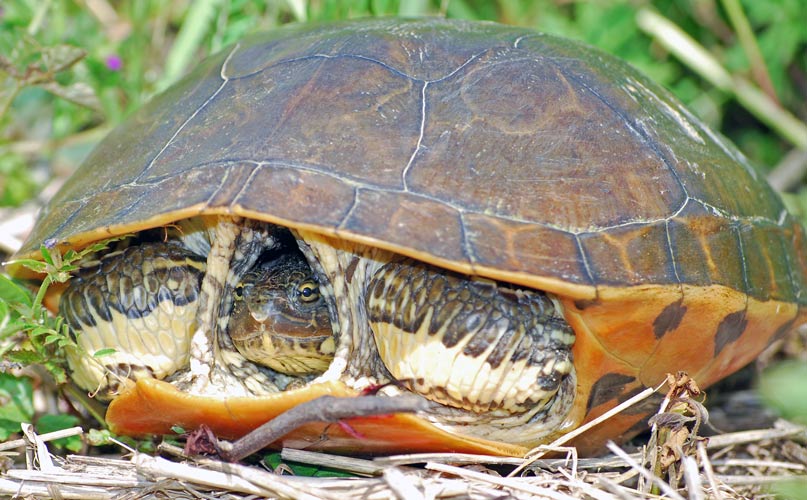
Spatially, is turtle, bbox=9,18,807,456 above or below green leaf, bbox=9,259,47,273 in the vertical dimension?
above

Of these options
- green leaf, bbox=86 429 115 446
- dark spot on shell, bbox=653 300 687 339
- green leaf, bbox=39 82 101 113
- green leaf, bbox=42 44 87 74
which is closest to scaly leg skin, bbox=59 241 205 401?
green leaf, bbox=86 429 115 446

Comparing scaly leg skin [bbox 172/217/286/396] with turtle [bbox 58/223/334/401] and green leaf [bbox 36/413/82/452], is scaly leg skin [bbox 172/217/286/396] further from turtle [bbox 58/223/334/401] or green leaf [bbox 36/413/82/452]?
green leaf [bbox 36/413/82/452]

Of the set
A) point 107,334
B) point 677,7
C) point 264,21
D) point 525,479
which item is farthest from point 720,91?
point 107,334

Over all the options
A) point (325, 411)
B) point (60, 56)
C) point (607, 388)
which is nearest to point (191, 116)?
point (60, 56)

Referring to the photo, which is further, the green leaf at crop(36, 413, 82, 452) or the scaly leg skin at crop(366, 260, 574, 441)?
the green leaf at crop(36, 413, 82, 452)

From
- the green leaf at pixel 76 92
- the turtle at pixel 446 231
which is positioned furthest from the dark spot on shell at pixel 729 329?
the green leaf at pixel 76 92

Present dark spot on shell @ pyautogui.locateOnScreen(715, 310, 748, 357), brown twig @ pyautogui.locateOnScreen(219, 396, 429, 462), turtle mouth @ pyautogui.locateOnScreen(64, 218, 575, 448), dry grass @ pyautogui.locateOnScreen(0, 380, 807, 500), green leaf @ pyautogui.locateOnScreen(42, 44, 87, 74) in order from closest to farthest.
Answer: brown twig @ pyautogui.locateOnScreen(219, 396, 429, 462) → dry grass @ pyautogui.locateOnScreen(0, 380, 807, 500) → turtle mouth @ pyautogui.locateOnScreen(64, 218, 575, 448) → dark spot on shell @ pyautogui.locateOnScreen(715, 310, 748, 357) → green leaf @ pyautogui.locateOnScreen(42, 44, 87, 74)

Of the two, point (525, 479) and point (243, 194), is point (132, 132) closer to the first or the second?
point (243, 194)
